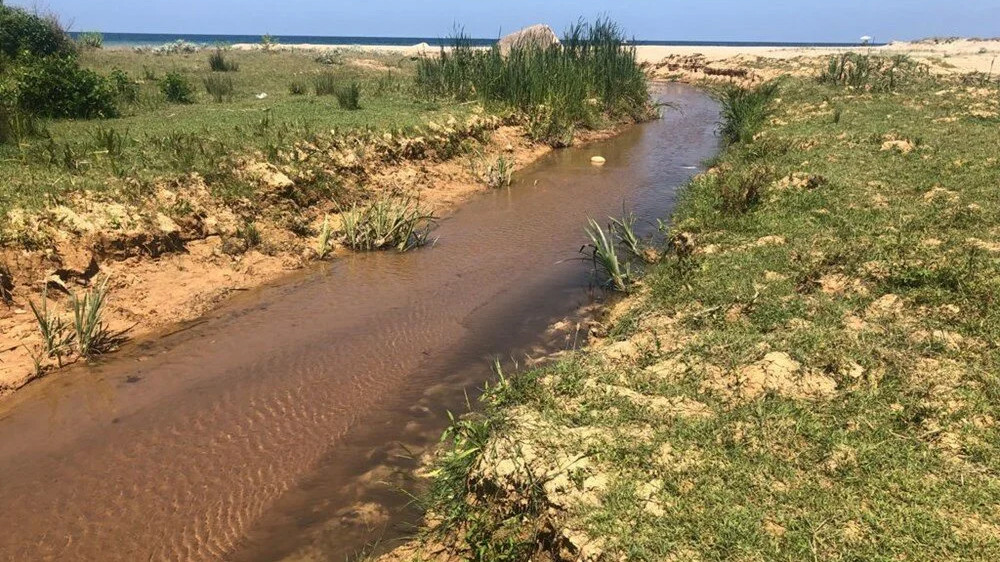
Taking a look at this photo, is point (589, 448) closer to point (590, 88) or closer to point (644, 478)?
point (644, 478)

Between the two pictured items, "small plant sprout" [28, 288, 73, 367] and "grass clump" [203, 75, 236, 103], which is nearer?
"small plant sprout" [28, 288, 73, 367]

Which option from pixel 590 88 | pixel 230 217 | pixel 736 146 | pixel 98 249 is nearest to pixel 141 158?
pixel 230 217

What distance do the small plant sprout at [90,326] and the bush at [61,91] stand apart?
6.43 m

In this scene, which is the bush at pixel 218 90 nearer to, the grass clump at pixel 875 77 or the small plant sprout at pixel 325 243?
the small plant sprout at pixel 325 243

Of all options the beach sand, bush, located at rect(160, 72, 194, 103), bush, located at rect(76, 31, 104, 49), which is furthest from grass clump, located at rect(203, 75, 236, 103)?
bush, located at rect(76, 31, 104, 49)

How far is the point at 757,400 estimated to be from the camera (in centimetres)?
365

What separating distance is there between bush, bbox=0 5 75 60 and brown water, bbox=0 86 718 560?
1580cm

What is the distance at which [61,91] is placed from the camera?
1004 centimetres

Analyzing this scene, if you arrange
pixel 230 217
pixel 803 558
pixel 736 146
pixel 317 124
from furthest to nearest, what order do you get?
pixel 736 146
pixel 317 124
pixel 230 217
pixel 803 558

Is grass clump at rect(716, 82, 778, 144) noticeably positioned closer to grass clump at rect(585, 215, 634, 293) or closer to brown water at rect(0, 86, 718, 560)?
grass clump at rect(585, 215, 634, 293)

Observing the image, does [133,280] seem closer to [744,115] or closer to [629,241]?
[629,241]

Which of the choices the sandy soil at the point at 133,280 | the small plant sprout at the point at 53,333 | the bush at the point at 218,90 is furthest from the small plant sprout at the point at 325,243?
the bush at the point at 218,90

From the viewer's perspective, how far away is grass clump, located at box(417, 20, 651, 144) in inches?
564

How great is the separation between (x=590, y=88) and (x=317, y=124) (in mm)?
9310
